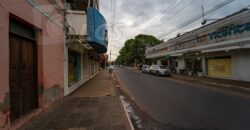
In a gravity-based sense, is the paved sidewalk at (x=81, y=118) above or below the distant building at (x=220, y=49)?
below

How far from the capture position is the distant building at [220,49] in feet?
57.8

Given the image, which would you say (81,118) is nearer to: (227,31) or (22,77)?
(22,77)

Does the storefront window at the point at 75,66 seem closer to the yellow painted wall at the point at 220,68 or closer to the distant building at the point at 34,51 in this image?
the distant building at the point at 34,51

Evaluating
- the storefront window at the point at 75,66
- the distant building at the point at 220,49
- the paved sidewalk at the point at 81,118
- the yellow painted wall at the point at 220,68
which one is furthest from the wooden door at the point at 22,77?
the yellow painted wall at the point at 220,68

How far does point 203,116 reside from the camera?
6.81 metres

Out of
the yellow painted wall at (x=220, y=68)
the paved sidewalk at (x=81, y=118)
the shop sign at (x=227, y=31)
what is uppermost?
the shop sign at (x=227, y=31)

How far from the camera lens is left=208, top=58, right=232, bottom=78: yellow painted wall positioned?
20597 mm

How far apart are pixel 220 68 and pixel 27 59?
20.2 meters

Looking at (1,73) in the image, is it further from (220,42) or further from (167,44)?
(167,44)

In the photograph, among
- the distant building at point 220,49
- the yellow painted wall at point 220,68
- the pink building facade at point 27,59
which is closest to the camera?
the pink building facade at point 27,59

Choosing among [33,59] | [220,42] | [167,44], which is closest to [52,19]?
[33,59]

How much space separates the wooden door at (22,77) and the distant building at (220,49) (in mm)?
15811

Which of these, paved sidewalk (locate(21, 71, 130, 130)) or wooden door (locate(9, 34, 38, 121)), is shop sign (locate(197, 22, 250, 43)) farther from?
wooden door (locate(9, 34, 38, 121))

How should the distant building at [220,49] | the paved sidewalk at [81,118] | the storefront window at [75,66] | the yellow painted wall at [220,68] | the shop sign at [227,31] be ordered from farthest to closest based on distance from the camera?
the yellow painted wall at [220,68], the distant building at [220,49], the shop sign at [227,31], the storefront window at [75,66], the paved sidewalk at [81,118]
